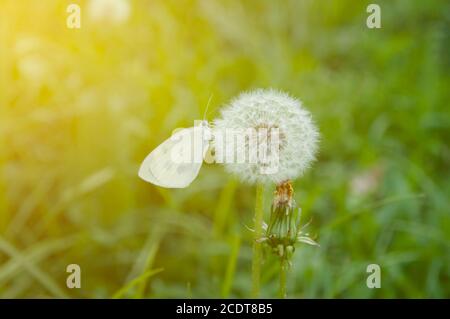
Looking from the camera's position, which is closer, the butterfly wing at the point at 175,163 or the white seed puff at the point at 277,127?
the white seed puff at the point at 277,127

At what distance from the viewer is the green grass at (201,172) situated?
199cm

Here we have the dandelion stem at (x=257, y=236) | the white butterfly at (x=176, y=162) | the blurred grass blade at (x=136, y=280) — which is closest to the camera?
the dandelion stem at (x=257, y=236)

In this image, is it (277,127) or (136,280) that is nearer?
(277,127)

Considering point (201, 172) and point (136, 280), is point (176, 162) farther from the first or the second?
point (201, 172)

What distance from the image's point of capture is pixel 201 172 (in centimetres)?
237

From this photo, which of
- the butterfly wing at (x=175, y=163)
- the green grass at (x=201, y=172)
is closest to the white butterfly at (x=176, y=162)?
the butterfly wing at (x=175, y=163)

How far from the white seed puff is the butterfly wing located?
0.25 feet

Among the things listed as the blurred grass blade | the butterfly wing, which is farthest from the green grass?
the butterfly wing

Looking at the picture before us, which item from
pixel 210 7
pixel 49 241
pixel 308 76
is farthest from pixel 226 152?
pixel 210 7

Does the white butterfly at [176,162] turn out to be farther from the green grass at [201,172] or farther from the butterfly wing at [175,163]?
the green grass at [201,172]

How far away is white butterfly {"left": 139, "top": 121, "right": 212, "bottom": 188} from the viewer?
3.65ft

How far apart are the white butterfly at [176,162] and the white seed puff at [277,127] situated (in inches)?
2.5

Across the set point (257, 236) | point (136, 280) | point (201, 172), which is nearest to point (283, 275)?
point (257, 236)

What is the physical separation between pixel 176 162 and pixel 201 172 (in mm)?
1223
